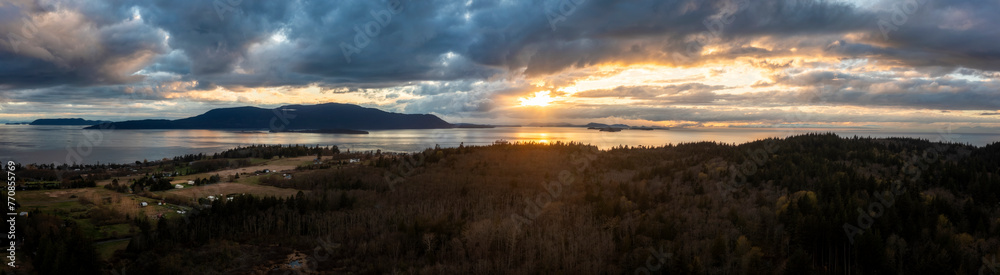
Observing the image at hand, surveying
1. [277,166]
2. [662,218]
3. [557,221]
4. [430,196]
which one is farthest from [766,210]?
[277,166]

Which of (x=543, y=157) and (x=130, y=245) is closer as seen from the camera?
(x=130, y=245)

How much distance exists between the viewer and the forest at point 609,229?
7777 millimetres

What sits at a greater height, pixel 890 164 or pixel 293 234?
pixel 890 164

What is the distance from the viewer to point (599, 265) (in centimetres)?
804

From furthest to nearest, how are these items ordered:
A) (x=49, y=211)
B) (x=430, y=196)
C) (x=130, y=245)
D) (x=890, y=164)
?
(x=890, y=164) < (x=430, y=196) < (x=49, y=211) < (x=130, y=245)

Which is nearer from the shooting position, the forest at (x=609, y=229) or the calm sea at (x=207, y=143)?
the forest at (x=609, y=229)

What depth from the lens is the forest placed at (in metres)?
7.78

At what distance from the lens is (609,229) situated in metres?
10.5

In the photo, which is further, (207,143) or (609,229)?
(207,143)

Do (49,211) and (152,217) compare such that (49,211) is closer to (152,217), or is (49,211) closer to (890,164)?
(152,217)

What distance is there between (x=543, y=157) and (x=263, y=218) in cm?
1737

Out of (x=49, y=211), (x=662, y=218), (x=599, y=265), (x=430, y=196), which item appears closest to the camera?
(x=599, y=265)

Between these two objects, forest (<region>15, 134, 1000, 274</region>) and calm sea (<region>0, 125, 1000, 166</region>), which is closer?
forest (<region>15, 134, 1000, 274</region>)

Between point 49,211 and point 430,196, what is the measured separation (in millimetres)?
10139
